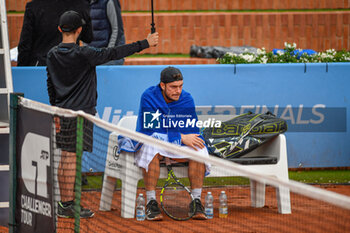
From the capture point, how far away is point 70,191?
194 inches

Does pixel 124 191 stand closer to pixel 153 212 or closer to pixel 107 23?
pixel 153 212

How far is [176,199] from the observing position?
628cm

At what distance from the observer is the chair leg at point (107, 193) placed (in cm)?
620

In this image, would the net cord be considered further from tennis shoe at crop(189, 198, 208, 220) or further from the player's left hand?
tennis shoe at crop(189, 198, 208, 220)

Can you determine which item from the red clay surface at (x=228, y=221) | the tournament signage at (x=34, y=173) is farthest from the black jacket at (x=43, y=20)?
the tournament signage at (x=34, y=173)

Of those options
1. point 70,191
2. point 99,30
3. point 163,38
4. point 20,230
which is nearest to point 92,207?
point 70,191

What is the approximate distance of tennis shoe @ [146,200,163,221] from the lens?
5.70 m

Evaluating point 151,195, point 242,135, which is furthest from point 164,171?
point 242,135

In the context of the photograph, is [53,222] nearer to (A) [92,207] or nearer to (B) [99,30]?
(A) [92,207]

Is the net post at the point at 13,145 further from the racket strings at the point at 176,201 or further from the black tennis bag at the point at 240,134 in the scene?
the black tennis bag at the point at 240,134

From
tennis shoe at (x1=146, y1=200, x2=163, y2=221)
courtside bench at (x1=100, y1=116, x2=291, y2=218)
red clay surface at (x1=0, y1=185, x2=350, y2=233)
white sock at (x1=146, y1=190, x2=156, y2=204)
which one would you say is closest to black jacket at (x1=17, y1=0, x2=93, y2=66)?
courtside bench at (x1=100, y1=116, x2=291, y2=218)

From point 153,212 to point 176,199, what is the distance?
0.60 metres

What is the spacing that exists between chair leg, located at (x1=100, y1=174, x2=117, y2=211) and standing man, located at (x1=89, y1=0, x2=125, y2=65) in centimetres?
235

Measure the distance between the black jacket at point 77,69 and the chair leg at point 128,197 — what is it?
750 mm
